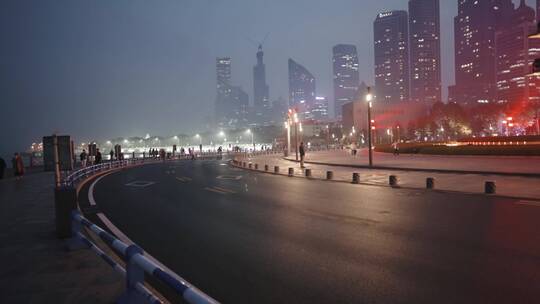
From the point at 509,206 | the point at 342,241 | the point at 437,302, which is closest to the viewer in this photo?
the point at 437,302

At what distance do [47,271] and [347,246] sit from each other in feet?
18.2

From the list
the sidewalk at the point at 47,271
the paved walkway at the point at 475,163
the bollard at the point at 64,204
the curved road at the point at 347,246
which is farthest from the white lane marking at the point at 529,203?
the bollard at the point at 64,204

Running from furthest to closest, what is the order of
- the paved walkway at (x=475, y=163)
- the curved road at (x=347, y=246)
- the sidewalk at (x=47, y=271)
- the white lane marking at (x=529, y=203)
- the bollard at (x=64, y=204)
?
the paved walkway at (x=475, y=163)
the white lane marking at (x=529, y=203)
the bollard at (x=64, y=204)
the curved road at (x=347, y=246)
the sidewalk at (x=47, y=271)

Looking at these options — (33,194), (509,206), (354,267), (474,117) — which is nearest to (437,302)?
(354,267)

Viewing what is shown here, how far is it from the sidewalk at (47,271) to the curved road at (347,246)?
1267 millimetres

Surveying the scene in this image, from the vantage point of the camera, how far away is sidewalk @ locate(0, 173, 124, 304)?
18.8 ft

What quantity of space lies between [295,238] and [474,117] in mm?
153275

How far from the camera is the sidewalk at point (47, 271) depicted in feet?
18.8

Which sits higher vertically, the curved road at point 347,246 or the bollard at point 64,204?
the bollard at point 64,204

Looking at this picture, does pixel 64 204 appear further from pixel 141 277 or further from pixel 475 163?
pixel 475 163

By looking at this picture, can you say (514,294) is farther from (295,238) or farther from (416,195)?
(416,195)

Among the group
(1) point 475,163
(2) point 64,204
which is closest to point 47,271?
(2) point 64,204

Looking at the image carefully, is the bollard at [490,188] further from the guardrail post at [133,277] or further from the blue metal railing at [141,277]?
the guardrail post at [133,277]

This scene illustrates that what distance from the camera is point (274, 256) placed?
7.95m
